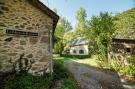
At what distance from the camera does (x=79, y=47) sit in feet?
151

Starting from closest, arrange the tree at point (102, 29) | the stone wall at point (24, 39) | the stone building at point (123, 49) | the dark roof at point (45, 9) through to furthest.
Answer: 1. the stone wall at point (24, 39)
2. the dark roof at point (45, 9)
3. the stone building at point (123, 49)
4. the tree at point (102, 29)

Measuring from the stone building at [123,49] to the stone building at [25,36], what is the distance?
9.79m

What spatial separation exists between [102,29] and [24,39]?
43.5 feet

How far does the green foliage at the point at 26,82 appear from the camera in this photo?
297 inches

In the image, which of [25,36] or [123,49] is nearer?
[25,36]

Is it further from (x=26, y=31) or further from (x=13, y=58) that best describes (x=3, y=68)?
(x=26, y=31)

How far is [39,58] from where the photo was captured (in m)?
9.55

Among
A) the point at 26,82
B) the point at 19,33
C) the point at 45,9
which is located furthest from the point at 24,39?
the point at 26,82

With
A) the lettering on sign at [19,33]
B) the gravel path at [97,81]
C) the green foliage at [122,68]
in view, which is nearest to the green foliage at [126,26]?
the green foliage at [122,68]

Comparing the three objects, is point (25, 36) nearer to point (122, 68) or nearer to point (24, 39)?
point (24, 39)

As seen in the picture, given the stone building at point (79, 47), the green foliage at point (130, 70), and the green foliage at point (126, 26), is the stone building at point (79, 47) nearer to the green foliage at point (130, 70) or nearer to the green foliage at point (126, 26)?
the green foliage at point (126, 26)

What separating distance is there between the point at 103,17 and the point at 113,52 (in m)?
5.67

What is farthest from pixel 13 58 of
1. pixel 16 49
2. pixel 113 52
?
pixel 113 52

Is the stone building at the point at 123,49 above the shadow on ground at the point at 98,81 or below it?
above
